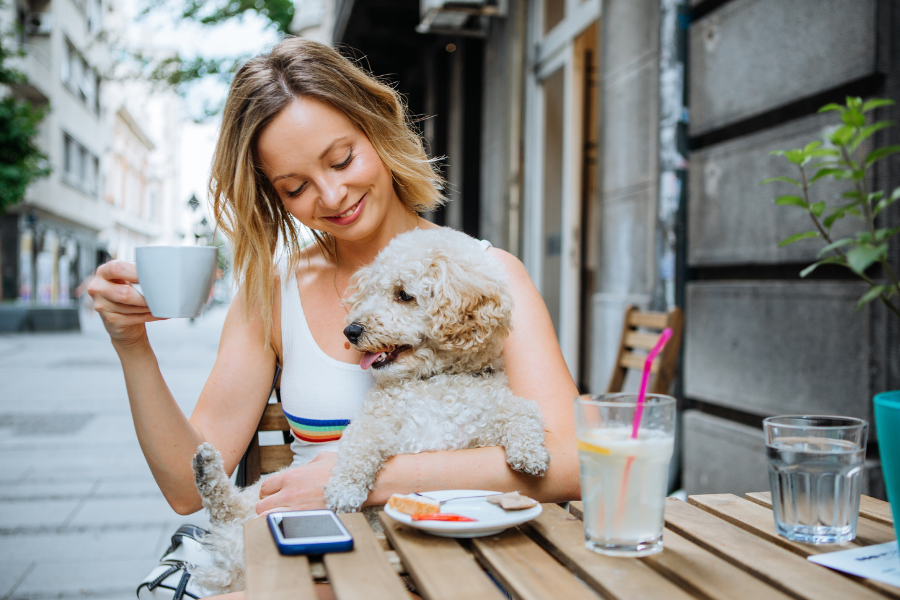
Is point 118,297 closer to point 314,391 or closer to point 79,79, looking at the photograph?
point 314,391

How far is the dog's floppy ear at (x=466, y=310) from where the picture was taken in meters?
1.59

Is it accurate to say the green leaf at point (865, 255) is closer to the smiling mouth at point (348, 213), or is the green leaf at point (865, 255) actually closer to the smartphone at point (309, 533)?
the smartphone at point (309, 533)

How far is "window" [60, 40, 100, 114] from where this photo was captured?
24.2 meters

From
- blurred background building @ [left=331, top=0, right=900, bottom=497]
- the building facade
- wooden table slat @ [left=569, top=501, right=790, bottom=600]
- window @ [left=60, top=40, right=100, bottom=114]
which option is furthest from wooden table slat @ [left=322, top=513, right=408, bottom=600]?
window @ [left=60, top=40, right=100, bottom=114]

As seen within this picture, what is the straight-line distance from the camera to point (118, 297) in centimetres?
131

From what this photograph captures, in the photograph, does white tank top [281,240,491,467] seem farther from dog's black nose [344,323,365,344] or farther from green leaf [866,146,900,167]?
green leaf [866,146,900,167]

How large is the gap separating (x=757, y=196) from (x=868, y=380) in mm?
932

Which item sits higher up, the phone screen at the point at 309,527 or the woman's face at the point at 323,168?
the woman's face at the point at 323,168

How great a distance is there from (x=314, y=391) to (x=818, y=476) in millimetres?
1161

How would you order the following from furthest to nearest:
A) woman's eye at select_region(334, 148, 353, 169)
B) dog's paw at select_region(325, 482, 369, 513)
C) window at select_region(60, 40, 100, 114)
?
window at select_region(60, 40, 100, 114) → woman's eye at select_region(334, 148, 353, 169) → dog's paw at select_region(325, 482, 369, 513)

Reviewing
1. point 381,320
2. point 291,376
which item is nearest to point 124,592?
point 291,376

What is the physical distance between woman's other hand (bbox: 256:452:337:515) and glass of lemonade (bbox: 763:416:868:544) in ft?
2.77

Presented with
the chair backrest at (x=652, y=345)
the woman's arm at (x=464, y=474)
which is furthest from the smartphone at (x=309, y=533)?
the chair backrest at (x=652, y=345)

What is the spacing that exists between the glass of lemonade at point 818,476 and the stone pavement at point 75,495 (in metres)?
1.44
